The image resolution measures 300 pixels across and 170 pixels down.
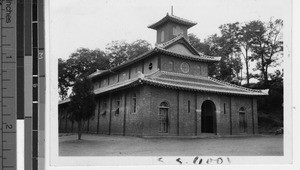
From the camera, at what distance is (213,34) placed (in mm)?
4023

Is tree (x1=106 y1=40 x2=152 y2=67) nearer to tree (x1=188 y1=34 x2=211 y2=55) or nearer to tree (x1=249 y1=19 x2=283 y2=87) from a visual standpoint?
tree (x1=188 y1=34 x2=211 y2=55)

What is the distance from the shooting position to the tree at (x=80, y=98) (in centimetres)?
402

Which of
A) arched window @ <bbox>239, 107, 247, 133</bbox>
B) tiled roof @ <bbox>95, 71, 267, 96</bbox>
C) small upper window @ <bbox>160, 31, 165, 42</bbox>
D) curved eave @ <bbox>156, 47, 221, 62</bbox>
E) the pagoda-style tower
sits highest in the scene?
the pagoda-style tower

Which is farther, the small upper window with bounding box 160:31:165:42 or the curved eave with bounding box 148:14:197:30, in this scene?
the small upper window with bounding box 160:31:165:42

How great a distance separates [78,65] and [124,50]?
1.98ft

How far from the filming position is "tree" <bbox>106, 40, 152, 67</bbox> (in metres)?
3.94

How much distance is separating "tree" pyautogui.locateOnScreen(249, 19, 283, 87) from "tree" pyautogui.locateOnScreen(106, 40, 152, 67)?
1.37 meters

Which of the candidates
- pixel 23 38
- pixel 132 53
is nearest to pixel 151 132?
pixel 132 53

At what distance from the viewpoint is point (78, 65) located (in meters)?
3.90

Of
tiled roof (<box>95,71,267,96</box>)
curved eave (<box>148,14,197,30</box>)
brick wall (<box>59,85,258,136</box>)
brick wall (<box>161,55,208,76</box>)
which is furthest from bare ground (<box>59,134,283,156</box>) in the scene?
curved eave (<box>148,14,197,30</box>)

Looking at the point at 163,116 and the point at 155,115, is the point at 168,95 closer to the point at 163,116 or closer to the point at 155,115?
the point at 163,116

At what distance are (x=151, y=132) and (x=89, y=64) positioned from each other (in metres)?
1.21

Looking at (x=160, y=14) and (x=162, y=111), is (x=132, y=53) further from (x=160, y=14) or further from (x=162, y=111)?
(x=162, y=111)
